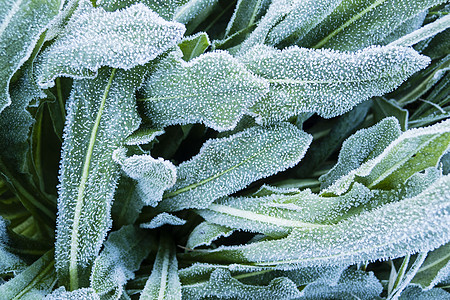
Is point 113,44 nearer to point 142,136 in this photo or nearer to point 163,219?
point 142,136

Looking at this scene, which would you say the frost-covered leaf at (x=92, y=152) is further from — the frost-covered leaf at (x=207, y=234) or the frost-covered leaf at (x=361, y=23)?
the frost-covered leaf at (x=361, y=23)

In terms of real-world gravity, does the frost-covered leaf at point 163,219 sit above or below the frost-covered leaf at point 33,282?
above

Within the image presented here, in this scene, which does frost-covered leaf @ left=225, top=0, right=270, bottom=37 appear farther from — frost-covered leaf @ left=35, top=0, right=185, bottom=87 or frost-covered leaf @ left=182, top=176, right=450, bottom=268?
frost-covered leaf @ left=182, top=176, right=450, bottom=268

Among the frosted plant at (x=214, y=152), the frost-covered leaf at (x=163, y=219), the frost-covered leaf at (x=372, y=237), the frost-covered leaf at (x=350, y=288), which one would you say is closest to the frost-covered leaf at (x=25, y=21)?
the frosted plant at (x=214, y=152)

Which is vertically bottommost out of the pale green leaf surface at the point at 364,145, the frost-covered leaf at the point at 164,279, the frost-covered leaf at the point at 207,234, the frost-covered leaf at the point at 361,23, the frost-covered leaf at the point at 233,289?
the frost-covered leaf at the point at 233,289

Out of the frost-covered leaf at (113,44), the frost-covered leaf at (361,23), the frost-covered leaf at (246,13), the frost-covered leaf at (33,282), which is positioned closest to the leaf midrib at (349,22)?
the frost-covered leaf at (361,23)

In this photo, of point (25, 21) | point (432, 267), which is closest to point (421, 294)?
point (432, 267)

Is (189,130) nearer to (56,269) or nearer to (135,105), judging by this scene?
(135,105)

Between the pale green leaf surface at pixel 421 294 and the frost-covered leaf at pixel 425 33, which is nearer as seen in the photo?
the frost-covered leaf at pixel 425 33
